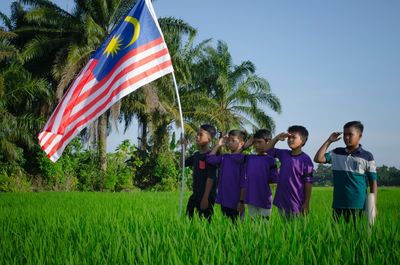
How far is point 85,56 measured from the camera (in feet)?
62.0

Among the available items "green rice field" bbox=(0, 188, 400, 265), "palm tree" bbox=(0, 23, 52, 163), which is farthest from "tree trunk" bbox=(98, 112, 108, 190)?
"green rice field" bbox=(0, 188, 400, 265)

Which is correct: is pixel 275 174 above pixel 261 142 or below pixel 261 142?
below

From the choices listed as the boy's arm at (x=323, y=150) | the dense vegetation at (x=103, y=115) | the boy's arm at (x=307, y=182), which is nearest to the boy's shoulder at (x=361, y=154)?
the boy's arm at (x=323, y=150)

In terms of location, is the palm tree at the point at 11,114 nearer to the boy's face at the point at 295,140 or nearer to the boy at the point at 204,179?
the boy at the point at 204,179

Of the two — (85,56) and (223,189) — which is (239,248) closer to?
(223,189)

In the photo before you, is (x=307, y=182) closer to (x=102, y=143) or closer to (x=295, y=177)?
(x=295, y=177)

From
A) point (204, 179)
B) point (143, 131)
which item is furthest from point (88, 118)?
point (143, 131)

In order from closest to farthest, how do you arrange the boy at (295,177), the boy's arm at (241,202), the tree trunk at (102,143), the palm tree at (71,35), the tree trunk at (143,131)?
the boy at (295,177), the boy's arm at (241,202), the palm tree at (71,35), the tree trunk at (102,143), the tree trunk at (143,131)

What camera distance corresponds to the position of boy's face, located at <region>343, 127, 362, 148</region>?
4.11 m

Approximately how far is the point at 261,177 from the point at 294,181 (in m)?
0.36

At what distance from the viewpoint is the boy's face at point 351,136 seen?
4.11m

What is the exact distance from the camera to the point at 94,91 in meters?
4.82

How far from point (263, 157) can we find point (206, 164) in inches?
24.8

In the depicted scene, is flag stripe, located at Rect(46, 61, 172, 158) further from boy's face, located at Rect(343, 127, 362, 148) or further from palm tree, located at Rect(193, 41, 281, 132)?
palm tree, located at Rect(193, 41, 281, 132)
